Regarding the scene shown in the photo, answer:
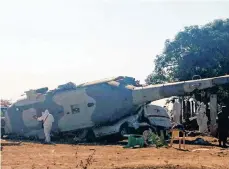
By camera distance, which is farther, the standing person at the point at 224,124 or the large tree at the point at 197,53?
the large tree at the point at 197,53

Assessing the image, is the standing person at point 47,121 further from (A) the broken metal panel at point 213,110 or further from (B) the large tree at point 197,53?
(B) the large tree at point 197,53

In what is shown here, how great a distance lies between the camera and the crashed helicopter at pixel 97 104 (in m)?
17.7

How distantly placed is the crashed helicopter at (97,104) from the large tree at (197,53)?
9.30 meters

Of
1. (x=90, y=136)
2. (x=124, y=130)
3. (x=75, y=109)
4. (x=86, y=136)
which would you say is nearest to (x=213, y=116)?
(x=124, y=130)

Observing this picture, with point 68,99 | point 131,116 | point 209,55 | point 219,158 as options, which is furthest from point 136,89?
point 209,55

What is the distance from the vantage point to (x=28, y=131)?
19.0m

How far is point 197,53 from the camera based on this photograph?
88.1 feet

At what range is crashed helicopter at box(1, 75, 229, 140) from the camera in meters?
17.7

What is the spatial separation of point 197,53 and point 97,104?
11.4m

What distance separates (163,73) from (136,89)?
1207 cm

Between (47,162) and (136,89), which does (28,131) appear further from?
(47,162)

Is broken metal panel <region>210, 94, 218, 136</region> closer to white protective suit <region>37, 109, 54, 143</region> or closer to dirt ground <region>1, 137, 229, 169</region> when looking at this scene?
dirt ground <region>1, 137, 229, 169</region>

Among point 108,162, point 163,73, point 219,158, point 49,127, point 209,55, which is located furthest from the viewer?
point 163,73

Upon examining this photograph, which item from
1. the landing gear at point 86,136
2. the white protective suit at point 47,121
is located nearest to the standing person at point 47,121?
the white protective suit at point 47,121
